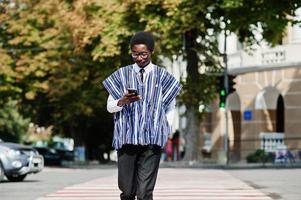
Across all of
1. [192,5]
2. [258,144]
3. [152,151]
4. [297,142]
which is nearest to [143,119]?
[152,151]

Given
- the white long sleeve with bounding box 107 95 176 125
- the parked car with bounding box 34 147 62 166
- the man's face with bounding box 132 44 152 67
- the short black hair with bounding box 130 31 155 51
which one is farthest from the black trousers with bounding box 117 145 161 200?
the parked car with bounding box 34 147 62 166

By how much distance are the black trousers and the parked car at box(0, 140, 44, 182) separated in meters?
13.4

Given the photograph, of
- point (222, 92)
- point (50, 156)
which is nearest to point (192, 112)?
point (222, 92)

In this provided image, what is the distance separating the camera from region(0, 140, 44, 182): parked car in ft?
70.7

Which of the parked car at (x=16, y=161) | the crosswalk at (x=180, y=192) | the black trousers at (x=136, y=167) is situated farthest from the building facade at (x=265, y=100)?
the black trousers at (x=136, y=167)

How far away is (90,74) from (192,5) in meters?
11.3

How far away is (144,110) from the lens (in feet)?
27.0

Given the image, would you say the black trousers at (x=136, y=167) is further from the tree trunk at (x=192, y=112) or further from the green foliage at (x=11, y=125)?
the green foliage at (x=11, y=125)

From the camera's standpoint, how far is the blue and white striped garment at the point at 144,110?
323 inches

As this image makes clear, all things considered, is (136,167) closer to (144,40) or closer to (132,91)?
(132,91)

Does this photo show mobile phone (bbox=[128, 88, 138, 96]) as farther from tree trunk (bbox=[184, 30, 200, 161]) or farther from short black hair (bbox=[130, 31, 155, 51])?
tree trunk (bbox=[184, 30, 200, 161])

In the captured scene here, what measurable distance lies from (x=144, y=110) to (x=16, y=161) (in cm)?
1391

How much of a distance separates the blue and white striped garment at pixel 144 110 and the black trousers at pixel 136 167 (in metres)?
0.08

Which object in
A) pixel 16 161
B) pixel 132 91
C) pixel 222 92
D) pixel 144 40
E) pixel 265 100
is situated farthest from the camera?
pixel 265 100
